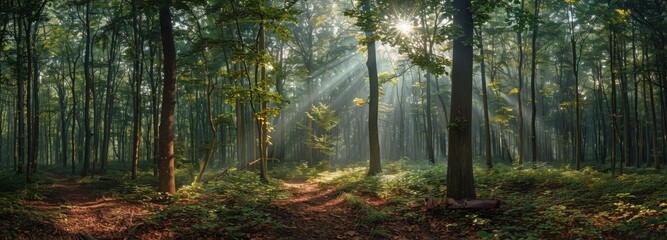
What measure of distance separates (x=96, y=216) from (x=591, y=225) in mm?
9259

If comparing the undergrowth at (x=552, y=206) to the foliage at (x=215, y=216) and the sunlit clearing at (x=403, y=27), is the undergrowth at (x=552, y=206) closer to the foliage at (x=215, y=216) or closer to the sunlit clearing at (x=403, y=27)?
the foliage at (x=215, y=216)

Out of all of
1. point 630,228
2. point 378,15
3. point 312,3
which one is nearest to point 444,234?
point 630,228

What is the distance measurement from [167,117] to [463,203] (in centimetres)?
771

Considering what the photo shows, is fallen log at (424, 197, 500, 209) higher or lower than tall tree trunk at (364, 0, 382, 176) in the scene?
lower

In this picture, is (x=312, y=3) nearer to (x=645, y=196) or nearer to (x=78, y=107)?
(x=645, y=196)

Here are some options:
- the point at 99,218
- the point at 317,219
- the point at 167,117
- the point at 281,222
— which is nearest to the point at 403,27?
the point at 317,219

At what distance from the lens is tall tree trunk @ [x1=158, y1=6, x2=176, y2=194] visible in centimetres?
936

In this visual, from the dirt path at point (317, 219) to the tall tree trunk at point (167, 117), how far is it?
3125 millimetres

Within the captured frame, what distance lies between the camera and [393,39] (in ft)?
30.1

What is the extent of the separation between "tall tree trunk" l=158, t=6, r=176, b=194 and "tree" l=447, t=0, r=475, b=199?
7.21m

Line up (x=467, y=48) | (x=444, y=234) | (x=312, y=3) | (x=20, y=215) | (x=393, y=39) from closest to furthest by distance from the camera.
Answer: (x=20, y=215)
(x=444, y=234)
(x=467, y=48)
(x=393, y=39)
(x=312, y=3)

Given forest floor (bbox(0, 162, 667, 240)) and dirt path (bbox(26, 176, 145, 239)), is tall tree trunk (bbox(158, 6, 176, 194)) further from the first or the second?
dirt path (bbox(26, 176, 145, 239))

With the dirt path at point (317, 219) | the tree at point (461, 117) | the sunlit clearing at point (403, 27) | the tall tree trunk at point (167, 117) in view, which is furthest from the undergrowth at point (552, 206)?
the tall tree trunk at point (167, 117)

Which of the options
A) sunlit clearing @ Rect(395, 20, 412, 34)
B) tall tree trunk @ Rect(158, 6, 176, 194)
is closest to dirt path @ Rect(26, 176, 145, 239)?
tall tree trunk @ Rect(158, 6, 176, 194)
